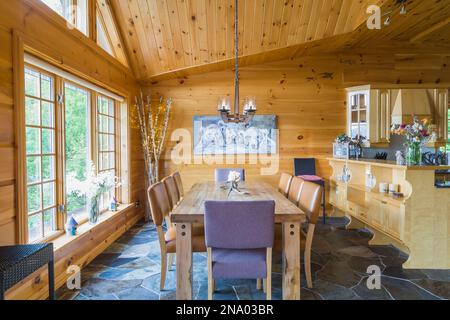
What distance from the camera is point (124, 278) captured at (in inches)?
114

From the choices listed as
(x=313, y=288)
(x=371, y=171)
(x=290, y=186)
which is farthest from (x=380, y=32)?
(x=313, y=288)

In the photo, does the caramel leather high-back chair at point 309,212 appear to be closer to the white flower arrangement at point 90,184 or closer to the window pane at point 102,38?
the white flower arrangement at point 90,184

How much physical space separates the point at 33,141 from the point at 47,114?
34cm

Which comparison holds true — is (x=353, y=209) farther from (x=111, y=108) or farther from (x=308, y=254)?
(x=111, y=108)

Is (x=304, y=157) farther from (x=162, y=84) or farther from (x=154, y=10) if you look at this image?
(x=154, y=10)

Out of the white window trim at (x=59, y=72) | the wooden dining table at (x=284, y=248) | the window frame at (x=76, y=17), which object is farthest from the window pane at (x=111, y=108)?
the wooden dining table at (x=284, y=248)

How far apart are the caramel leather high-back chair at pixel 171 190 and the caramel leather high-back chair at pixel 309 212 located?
1.37 meters

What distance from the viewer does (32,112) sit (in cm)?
258

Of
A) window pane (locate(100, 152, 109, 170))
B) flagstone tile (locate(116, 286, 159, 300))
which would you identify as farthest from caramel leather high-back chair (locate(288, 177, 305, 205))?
window pane (locate(100, 152, 109, 170))

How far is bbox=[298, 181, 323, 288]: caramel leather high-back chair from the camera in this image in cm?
261

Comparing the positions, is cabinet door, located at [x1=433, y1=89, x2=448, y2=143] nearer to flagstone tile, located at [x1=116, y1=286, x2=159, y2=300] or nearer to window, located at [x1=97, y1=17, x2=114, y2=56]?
flagstone tile, located at [x1=116, y1=286, x2=159, y2=300]

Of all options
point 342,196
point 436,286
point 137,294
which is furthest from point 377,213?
point 137,294

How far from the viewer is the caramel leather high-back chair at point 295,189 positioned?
3.12m

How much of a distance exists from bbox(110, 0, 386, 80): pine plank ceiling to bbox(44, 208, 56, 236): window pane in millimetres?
2574
